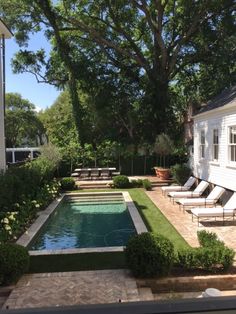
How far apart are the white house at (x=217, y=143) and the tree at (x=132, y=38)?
36.4 feet

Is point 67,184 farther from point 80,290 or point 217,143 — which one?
point 80,290

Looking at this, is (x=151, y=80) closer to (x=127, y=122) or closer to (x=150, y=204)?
(x=127, y=122)

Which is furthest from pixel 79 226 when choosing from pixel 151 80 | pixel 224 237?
pixel 151 80

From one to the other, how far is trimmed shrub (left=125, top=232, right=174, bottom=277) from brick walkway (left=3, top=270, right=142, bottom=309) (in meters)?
0.28

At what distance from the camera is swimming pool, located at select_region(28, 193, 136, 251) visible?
11.4m

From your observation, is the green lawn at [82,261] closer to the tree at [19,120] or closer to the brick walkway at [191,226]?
the brick walkway at [191,226]

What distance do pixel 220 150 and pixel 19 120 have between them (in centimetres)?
5491

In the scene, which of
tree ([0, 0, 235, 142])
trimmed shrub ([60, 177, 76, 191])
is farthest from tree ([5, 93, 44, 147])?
trimmed shrub ([60, 177, 76, 191])

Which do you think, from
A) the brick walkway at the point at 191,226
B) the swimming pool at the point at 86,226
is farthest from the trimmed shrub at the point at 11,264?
the brick walkway at the point at 191,226

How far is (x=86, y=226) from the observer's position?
13852 mm

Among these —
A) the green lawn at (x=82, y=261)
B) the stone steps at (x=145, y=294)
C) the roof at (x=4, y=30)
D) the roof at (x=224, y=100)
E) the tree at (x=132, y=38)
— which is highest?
the tree at (x=132, y=38)

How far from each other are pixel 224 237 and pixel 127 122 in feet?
76.7

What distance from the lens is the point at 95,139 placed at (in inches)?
1347

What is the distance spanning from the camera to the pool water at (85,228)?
11.4m
